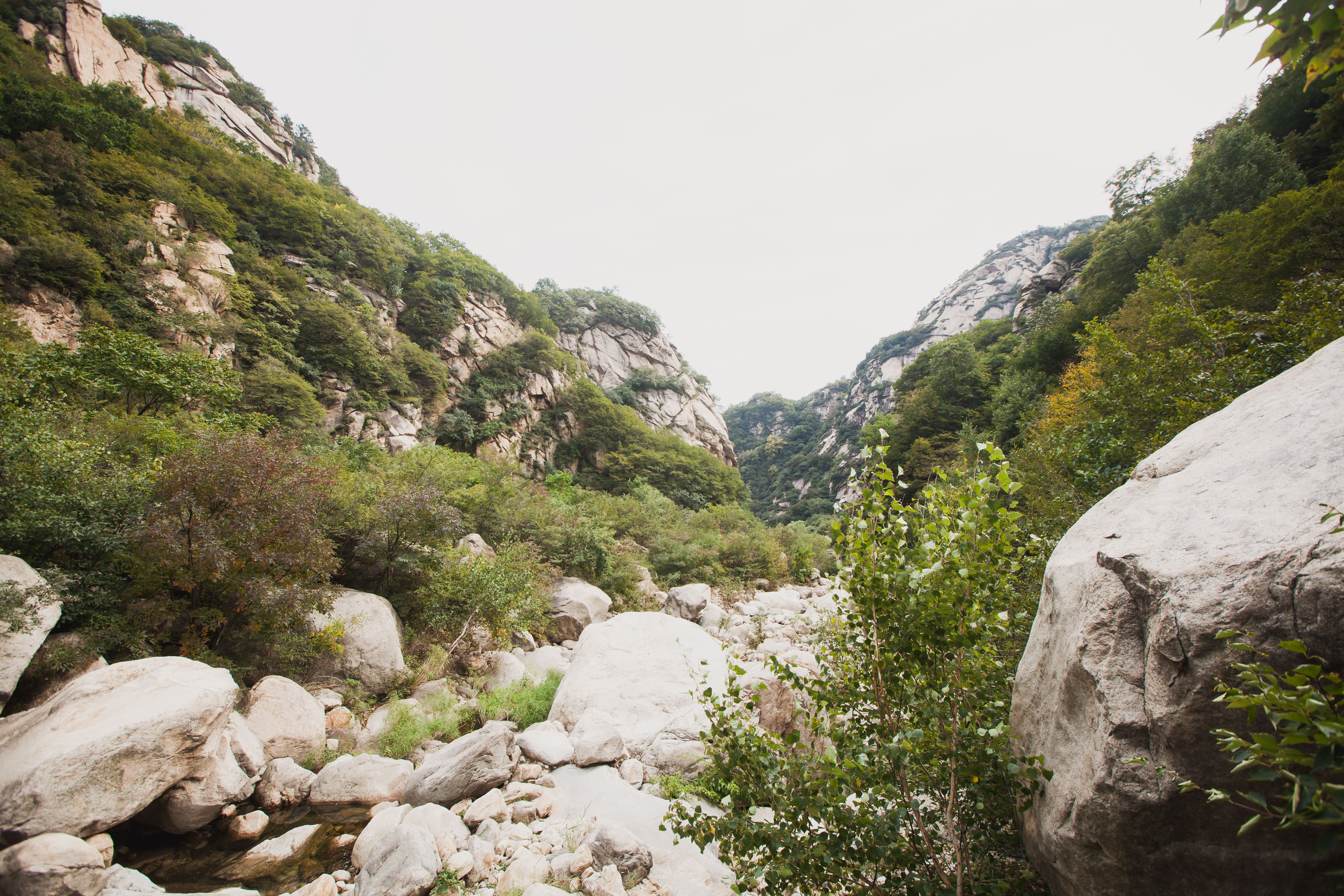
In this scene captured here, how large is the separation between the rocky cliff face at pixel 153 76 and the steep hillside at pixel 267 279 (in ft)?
0.37

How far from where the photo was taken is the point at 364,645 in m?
7.52

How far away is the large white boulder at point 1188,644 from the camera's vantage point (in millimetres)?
1439

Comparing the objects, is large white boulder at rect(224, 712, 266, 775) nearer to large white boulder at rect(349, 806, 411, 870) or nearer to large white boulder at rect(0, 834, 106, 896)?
large white boulder at rect(0, 834, 106, 896)

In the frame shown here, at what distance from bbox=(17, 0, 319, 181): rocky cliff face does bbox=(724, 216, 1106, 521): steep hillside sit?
53532mm

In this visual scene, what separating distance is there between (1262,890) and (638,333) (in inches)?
1915

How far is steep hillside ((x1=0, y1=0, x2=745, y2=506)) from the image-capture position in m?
13.6

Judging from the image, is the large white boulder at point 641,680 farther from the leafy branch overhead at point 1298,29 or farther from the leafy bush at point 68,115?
the leafy bush at point 68,115

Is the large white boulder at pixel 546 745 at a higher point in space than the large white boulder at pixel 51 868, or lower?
lower

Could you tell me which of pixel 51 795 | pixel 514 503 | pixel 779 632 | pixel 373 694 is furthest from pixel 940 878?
pixel 514 503

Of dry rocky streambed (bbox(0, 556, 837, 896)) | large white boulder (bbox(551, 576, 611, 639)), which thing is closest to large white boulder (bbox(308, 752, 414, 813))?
dry rocky streambed (bbox(0, 556, 837, 896))

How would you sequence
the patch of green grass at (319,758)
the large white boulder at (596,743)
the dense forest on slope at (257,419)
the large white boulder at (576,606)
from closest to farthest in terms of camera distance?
the large white boulder at (596,743) → the patch of green grass at (319,758) → the dense forest on slope at (257,419) → the large white boulder at (576,606)

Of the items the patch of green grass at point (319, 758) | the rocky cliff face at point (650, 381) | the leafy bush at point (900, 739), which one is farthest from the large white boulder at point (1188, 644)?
the rocky cliff face at point (650, 381)

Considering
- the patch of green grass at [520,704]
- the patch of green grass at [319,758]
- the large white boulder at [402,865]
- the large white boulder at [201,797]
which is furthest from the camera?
the patch of green grass at [520,704]

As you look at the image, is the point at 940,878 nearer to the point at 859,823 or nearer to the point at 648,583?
the point at 859,823
